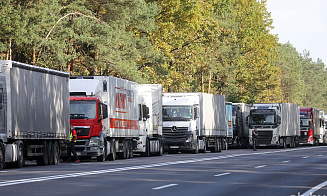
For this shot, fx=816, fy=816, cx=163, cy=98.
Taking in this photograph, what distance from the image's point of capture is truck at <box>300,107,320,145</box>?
74625 mm

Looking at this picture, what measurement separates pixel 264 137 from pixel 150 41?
11821 millimetres

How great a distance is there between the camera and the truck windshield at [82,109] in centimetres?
3422

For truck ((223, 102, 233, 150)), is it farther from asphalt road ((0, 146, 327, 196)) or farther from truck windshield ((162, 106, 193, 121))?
asphalt road ((0, 146, 327, 196))

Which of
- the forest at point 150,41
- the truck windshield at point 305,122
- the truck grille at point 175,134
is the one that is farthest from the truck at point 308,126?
the truck grille at point 175,134

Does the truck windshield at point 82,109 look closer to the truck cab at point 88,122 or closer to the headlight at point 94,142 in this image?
the truck cab at point 88,122

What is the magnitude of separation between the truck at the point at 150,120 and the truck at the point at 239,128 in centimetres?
2163

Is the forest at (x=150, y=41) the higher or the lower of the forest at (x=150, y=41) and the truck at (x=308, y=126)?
the higher

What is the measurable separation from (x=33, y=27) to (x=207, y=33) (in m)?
27.6

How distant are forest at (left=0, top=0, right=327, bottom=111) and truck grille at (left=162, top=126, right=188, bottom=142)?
23.4 ft

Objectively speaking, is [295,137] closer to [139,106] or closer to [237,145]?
[237,145]

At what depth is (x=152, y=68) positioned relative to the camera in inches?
2462

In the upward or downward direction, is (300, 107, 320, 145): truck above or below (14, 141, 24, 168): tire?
above

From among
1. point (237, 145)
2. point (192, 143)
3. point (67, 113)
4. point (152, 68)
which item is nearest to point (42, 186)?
point (67, 113)

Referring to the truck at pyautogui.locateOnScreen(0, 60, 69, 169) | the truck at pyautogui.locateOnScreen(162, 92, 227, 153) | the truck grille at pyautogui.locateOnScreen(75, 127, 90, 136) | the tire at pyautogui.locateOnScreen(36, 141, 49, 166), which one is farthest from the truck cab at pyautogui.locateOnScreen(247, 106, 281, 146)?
the tire at pyautogui.locateOnScreen(36, 141, 49, 166)
